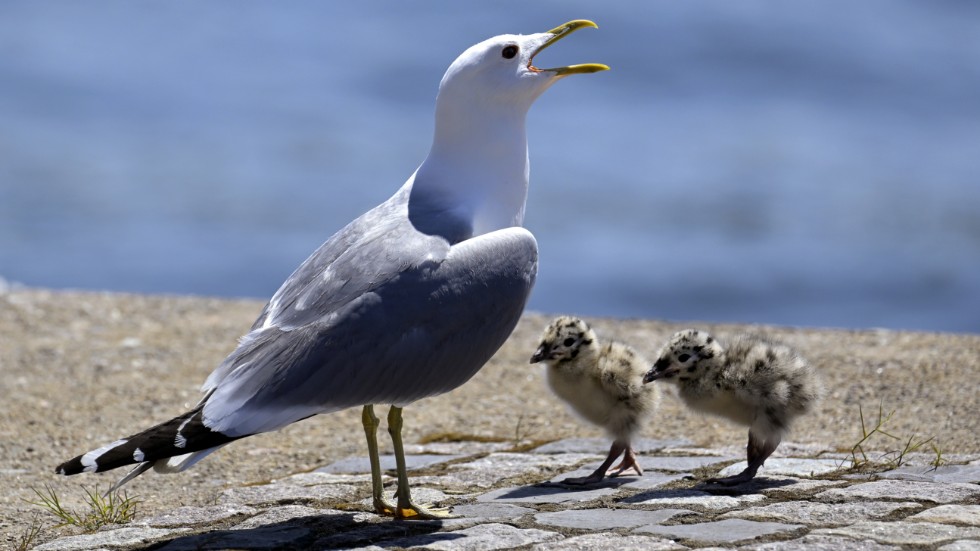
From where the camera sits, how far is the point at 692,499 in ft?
14.5

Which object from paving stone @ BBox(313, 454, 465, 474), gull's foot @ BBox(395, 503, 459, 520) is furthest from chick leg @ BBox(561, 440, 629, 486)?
paving stone @ BBox(313, 454, 465, 474)

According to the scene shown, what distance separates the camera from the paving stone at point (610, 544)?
3.76 meters

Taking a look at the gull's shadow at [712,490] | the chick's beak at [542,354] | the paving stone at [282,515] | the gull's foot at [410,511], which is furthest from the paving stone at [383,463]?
the gull's shadow at [712,490]

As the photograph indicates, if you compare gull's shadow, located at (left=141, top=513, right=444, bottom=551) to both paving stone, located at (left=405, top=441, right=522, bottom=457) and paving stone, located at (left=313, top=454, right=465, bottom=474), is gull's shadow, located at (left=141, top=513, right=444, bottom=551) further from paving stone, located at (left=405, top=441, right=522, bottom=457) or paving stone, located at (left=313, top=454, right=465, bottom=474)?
paving stone, located at (left=405, top=441, right=522, bottom=457)

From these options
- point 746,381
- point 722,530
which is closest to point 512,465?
point 746,381

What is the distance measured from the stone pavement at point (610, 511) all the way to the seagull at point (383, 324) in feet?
0.90

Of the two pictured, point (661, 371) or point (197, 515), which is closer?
point (197, 515)

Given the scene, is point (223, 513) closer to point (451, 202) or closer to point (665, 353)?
point (451, 202)

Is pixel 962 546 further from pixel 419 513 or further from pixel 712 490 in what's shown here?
pixel 419 513

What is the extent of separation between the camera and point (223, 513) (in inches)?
181

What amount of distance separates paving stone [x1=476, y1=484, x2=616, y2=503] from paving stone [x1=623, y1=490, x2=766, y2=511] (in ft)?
0.58

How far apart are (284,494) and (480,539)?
4.12 ft

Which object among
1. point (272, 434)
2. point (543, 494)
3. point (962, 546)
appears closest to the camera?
point (962, 546)

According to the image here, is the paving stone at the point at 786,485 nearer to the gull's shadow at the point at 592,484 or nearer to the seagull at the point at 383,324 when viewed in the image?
the gull's shadow at the point at 592,484
